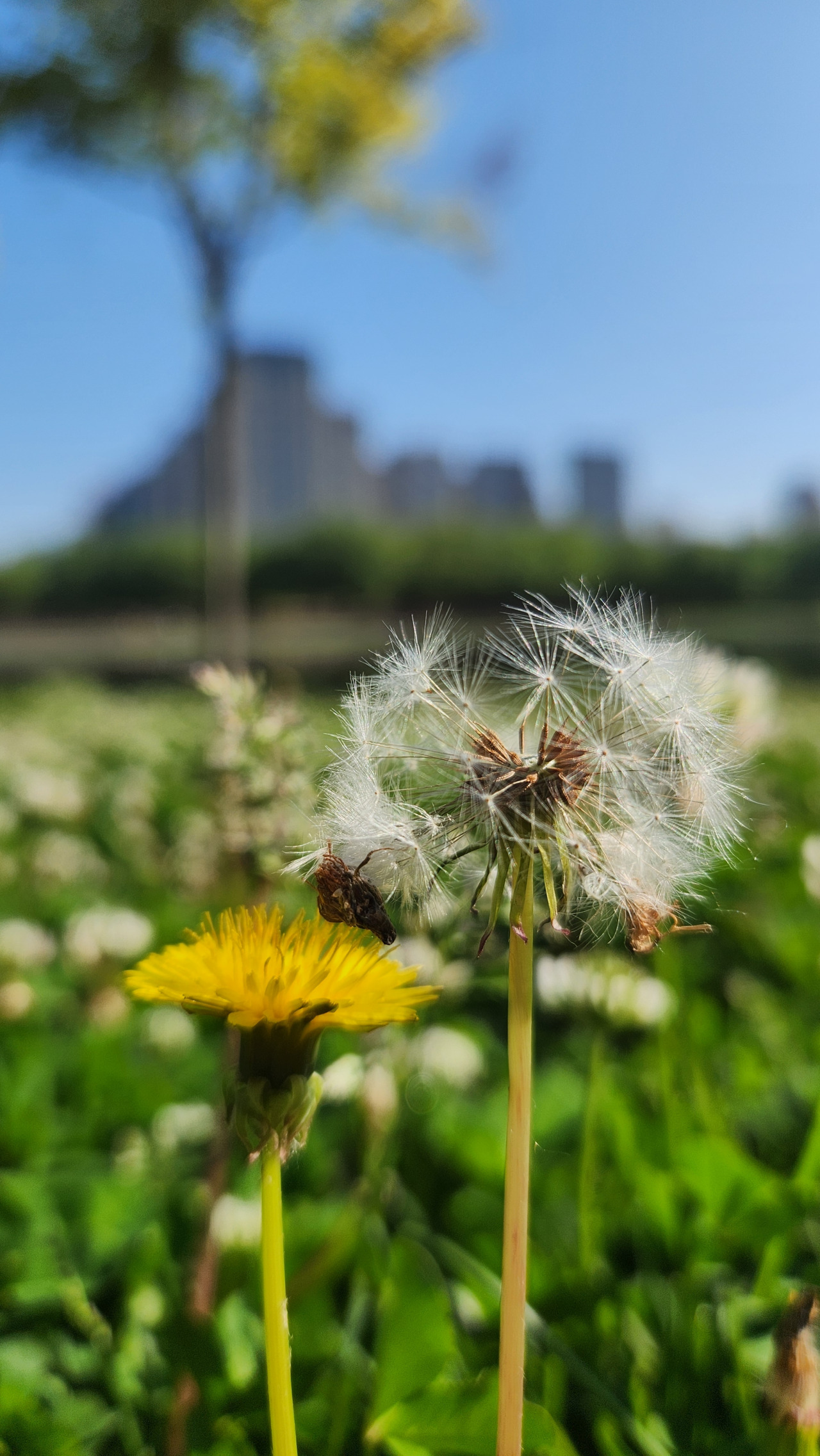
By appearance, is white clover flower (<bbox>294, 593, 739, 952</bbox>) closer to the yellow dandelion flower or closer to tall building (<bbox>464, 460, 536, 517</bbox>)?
the yellow dandelion flower

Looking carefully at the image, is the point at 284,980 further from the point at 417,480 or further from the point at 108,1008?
the point at 417,480

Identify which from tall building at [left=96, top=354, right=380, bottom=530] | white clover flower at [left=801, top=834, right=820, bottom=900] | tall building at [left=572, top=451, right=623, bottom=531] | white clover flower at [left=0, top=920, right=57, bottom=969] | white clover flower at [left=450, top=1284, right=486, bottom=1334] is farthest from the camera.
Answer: tall building at [left=572, top=451, right=623, bottom=531]

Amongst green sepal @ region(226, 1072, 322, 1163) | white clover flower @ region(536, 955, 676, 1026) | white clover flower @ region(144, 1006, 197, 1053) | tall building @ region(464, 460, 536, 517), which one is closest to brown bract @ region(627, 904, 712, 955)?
green sepal @ region(226, 1072, 322, 1163)

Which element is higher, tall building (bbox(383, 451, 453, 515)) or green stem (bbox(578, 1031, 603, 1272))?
tall building (bbox(383, 451, 453, 515))

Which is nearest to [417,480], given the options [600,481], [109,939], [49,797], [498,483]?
[498,483]

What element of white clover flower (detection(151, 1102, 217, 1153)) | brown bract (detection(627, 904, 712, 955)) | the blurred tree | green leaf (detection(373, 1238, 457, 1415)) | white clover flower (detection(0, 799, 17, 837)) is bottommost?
white clover flower (detection(151, 1102, 217, 1153))

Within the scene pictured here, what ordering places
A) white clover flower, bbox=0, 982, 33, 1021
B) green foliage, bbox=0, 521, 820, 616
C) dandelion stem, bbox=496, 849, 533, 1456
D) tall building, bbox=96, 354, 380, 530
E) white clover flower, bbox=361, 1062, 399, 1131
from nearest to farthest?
dandelion stem, bbox=496, 849, 533, 1456 → white clover flower, bbox=361, 1062, 399, 1131 → white clover flower, bbox=0, 982, 33, 1021 → green foliage, bbox=0, 521, 820, 616 → tall building, bbox=96, 354, 380, 530

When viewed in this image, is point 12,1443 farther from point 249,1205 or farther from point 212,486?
point 212,486
